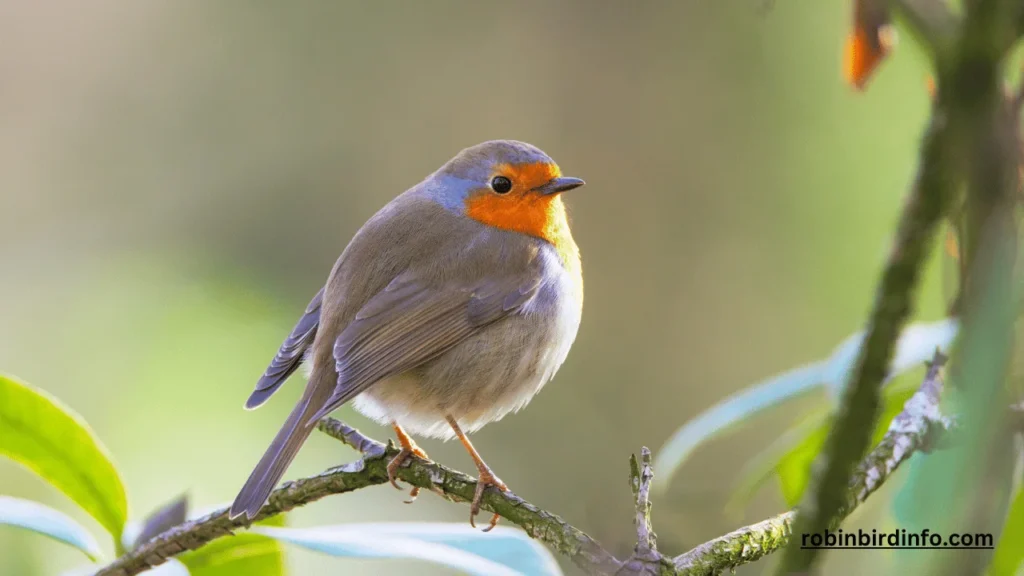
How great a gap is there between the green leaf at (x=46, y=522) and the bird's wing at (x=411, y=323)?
857mm

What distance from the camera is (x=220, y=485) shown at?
13.1 feet

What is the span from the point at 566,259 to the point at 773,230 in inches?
94.4

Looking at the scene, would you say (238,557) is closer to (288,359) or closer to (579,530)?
(579,530)

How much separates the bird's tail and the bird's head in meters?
0.82

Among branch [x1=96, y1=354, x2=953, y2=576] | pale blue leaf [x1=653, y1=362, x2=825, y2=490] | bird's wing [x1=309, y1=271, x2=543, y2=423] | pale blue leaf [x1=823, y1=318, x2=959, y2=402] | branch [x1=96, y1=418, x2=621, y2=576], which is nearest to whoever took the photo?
branch [x1=96, y1=354, x2=953, y2=576]

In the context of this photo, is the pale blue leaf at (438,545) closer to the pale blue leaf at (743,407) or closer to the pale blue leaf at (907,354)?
the pale blue leaf at (743,407)

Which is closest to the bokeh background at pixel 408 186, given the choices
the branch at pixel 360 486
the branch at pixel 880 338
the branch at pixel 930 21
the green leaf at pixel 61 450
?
the branch at pixel 360 486

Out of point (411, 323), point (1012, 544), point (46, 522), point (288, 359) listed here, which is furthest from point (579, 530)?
point (288, 359)

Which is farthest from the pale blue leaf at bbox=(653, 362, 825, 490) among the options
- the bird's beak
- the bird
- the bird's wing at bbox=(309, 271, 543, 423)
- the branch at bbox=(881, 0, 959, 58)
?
the bird's beak

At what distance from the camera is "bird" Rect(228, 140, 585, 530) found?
2721mm

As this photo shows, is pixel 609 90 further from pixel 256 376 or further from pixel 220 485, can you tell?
pixel 220 485

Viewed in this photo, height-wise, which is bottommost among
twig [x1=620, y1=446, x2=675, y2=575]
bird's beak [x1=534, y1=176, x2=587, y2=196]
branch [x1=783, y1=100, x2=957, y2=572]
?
branch [x1=783, y1=100, x2=957, y2=572]

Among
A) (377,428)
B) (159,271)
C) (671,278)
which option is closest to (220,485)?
(377,428)

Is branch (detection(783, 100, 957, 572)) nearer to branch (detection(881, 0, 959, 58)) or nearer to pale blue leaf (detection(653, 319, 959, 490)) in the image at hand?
branch (detection(881, 0, 959, 58))
